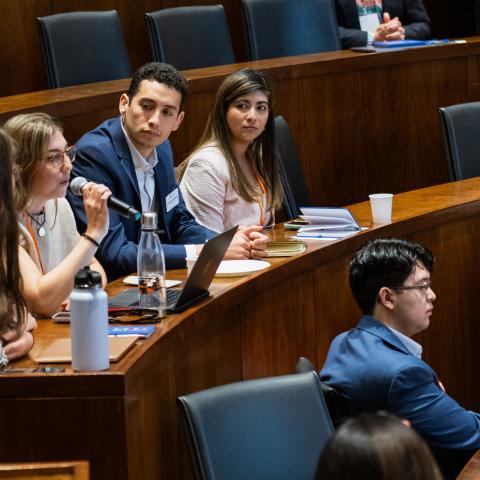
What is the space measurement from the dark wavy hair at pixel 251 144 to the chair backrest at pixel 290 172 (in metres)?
0.24

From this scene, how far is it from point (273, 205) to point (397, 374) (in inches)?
47.1

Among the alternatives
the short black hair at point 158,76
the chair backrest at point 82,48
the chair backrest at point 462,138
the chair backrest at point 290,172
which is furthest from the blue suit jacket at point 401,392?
the chair backrest at point 82,48

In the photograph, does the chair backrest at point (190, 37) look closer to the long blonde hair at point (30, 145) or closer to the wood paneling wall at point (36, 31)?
the wood paneling wall at point (36, 31)

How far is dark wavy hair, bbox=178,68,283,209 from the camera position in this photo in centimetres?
338

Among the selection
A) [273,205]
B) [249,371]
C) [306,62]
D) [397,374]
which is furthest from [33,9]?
[397,374]

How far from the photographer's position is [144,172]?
299 cm

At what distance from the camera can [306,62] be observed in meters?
Result: 4.34

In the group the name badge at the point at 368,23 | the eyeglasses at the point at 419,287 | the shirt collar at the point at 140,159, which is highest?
the name badge at the point at 368,23

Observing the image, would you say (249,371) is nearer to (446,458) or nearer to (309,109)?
(446,458)

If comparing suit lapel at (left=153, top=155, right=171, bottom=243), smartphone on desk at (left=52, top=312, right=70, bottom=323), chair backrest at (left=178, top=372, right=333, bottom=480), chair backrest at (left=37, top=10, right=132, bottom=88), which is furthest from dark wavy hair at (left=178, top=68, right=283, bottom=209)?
chair backrest at (left=178, top=372, right=333, bottom=480)

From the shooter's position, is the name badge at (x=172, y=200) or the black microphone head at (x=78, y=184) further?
the name badge at (x=172, y=200)

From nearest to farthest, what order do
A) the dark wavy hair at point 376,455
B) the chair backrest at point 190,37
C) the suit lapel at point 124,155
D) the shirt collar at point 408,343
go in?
1. the dark wavy hair at point 376,455
2. the shirt collar at point 408,343
3. the suit lapel at point 124,155
4. the chair backrest at point 190,37

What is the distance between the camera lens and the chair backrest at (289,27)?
15.4ft

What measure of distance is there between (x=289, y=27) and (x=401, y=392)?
2.80 metres
